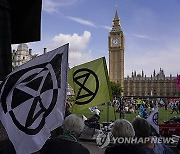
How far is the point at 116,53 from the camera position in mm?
148250

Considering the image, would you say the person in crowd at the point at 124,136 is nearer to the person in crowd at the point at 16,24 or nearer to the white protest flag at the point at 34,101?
the white protest flag at the point at 34,101

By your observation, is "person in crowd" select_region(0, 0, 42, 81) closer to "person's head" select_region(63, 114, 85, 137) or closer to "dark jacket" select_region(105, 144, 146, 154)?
"person's head" select_region(63, 114, 85, 137)

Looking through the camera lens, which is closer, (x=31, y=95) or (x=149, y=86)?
(x=31, y=95)

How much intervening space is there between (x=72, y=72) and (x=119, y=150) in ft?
11.0

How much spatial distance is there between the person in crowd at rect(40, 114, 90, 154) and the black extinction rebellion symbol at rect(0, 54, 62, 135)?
0.52 metres

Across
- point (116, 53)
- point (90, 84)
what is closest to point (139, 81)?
point (116, 53)

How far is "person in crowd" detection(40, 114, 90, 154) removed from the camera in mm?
2977

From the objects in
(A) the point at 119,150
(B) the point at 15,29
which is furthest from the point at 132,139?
(B) the point at 15,29

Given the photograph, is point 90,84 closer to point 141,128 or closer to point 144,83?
point 141,128

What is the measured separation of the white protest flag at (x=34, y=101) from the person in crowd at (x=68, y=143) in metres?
0.49

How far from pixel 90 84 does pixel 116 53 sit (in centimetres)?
14284

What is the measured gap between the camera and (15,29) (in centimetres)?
419

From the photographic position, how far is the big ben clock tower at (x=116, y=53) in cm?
14262

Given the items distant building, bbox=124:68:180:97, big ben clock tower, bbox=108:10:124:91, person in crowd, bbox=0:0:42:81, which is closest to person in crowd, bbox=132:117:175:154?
person in crowd, bbox=0:0:42:81
